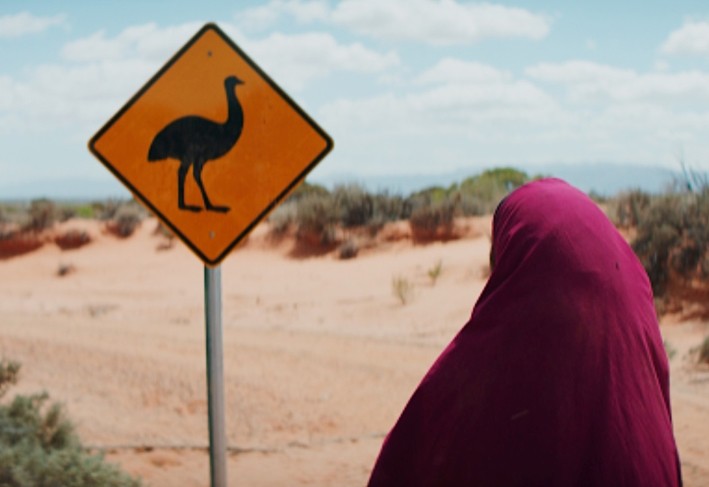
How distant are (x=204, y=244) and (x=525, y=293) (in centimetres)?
266

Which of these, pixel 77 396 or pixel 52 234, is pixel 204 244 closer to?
pixel 77 396

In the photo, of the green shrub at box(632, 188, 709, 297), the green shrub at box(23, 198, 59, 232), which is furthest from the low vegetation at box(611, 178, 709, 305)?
the green shrub at box(23, 198, 59, 232)

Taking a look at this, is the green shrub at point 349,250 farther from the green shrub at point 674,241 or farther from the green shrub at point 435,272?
the green shrub at point 674,241

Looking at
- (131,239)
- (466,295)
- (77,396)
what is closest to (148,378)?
(77,396)

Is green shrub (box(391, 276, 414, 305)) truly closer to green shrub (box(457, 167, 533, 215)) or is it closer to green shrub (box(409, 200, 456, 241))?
green shrub (box(457, 167, 533, 215))

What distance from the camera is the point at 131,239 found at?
2745 centimetres

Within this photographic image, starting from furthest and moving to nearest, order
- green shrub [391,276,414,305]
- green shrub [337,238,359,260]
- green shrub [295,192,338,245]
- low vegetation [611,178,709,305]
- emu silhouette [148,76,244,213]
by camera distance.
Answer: green shrub [295,192,338,245]
green shrub [337,238,359,260]
green shrub [391,276,414,305]
low vegetation [611,178,709,305]
emu silhouette [148,76,244,213]

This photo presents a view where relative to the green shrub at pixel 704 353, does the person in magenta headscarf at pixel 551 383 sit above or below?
above

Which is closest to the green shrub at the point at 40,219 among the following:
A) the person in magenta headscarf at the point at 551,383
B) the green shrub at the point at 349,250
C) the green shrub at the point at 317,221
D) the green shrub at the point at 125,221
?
the green shrub at the point at 125,221

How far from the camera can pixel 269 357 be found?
39.2 ft

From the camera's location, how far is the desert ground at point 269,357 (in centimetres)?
829

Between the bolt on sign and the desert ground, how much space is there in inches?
97.5

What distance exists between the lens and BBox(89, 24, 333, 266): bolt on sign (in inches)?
227

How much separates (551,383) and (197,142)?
303cm
